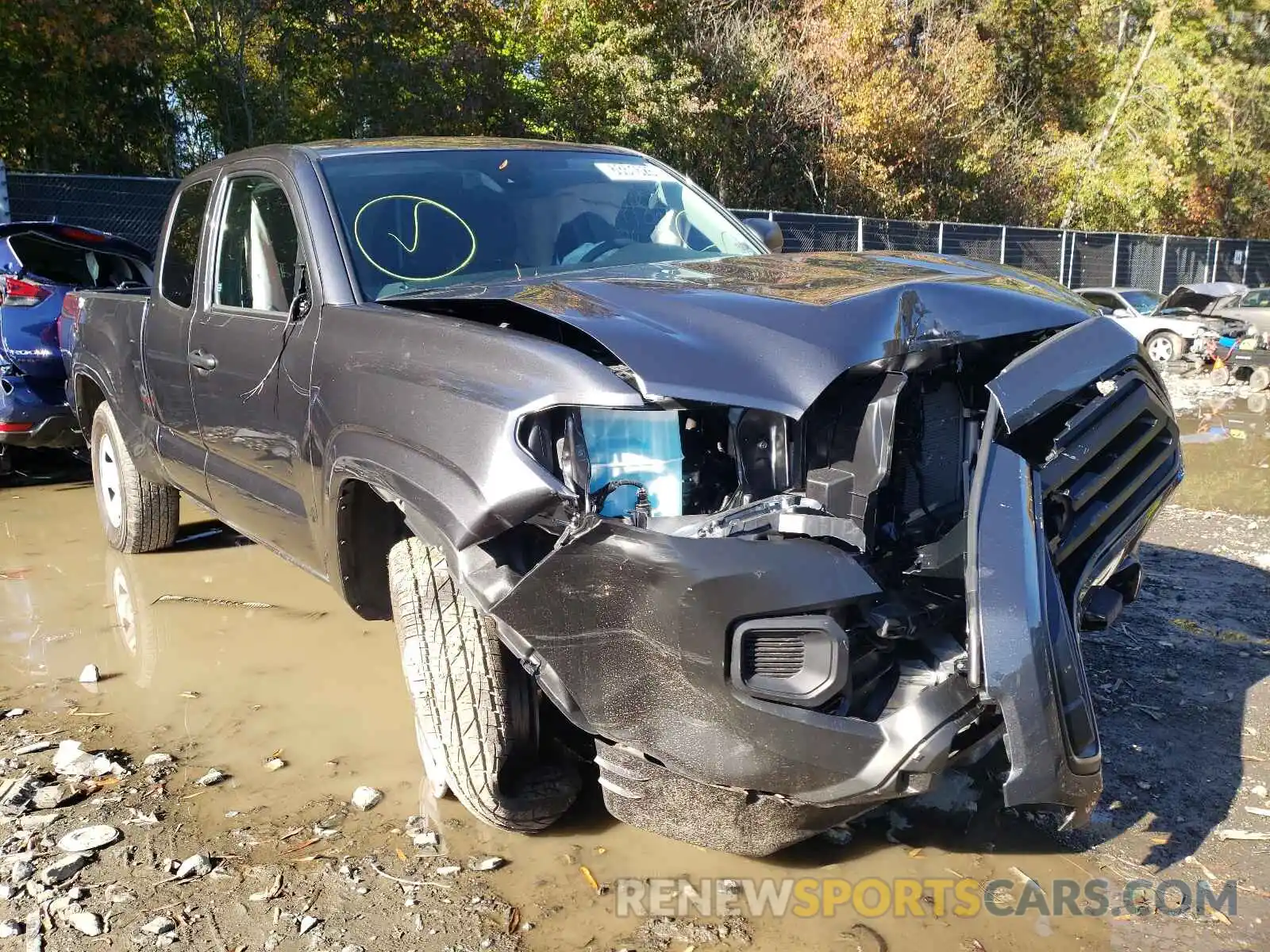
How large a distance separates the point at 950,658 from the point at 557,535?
0.89 meters

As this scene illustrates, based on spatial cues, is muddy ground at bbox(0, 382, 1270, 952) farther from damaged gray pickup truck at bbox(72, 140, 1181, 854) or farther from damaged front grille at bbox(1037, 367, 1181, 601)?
damaged front grille at bbox(1037, 367, 1181, 601)

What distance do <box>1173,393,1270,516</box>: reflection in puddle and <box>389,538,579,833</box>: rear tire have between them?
17.7 ft

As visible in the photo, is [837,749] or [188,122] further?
[188,122]

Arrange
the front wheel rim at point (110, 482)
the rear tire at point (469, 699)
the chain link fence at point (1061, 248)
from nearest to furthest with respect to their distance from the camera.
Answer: the rear tire at point (469, 699)
the front wheel rim at point (110, 482)
the chain link fence at point (1061, 248)

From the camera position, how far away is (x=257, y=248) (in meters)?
3.73

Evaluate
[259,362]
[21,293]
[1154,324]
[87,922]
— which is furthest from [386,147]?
[1154,324]

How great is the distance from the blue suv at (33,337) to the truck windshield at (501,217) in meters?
3.57

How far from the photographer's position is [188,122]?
16.5 meters

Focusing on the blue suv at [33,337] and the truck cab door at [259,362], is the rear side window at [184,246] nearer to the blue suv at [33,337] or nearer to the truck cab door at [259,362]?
the truck cab door at [259,362]

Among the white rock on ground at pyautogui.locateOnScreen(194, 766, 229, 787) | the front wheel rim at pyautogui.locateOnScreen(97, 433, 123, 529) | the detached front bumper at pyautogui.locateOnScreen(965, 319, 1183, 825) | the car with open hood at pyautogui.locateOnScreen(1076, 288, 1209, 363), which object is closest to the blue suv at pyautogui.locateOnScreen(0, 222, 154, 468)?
the front wheel rim at pyautogui.locateOnScreen(97, 433, 123, 529)

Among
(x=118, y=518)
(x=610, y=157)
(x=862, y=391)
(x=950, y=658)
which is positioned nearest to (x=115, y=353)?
(x=118, y=518)

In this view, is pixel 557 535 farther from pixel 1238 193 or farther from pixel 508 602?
pixel 1238 193

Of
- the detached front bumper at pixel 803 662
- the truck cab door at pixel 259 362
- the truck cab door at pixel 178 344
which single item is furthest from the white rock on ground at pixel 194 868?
the truck cab door at pixel 178 344

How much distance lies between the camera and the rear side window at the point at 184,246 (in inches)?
164
